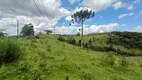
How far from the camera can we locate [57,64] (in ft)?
36.3

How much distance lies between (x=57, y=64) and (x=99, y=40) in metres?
79.6

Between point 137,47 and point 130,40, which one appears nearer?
point 137,47

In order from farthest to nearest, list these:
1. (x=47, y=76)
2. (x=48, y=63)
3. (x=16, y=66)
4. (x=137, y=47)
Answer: (x=137, y=47) → (x=48, y=63) → (x=16, y=66) → (x=47, y=76)

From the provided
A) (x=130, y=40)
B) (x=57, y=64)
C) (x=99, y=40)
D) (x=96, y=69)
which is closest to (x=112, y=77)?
(x=96, y=69)

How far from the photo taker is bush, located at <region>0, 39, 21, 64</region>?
35.2 feet

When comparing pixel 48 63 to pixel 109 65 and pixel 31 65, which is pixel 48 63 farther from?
pixel 109 65

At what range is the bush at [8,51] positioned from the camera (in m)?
10.7

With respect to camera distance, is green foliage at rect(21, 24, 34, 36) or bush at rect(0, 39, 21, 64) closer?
bush at rect(0, 39, 21, 64)

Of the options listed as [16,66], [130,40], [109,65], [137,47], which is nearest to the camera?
[16,66]

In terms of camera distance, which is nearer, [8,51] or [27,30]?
[8,51]

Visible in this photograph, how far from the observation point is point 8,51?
11.0 meters

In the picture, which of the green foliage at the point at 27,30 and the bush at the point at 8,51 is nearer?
the bush at the point at 8,51

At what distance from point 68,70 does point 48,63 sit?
151 centimetres

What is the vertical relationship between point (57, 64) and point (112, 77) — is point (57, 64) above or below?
above
